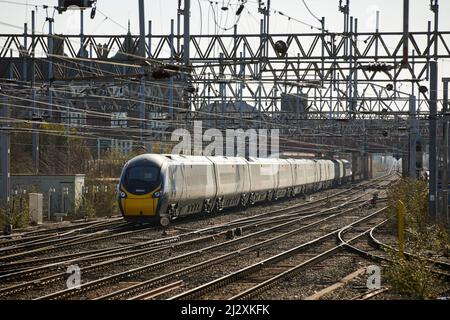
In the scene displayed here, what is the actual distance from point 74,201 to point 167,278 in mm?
18915

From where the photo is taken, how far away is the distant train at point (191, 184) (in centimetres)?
2748

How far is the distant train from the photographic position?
2748 cm

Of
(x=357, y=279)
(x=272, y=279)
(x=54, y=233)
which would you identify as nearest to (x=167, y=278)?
(x=272, y=279)

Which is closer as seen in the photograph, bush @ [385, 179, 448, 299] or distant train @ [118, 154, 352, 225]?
bush @ [385, 179, 448, 299]

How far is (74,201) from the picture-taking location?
112 feet

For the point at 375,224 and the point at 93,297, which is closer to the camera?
the point at 93,297

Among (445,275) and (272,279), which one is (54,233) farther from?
(445,275)

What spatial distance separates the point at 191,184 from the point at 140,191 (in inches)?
127

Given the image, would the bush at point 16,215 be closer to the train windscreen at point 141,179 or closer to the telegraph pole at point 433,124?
the train windscreen at point 141,179

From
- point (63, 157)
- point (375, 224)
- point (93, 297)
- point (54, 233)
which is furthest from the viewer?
point (63, 157)

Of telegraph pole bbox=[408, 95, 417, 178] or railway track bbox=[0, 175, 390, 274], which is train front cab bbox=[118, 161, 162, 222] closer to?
railway track bbox=[0, 175, 390, 274]
